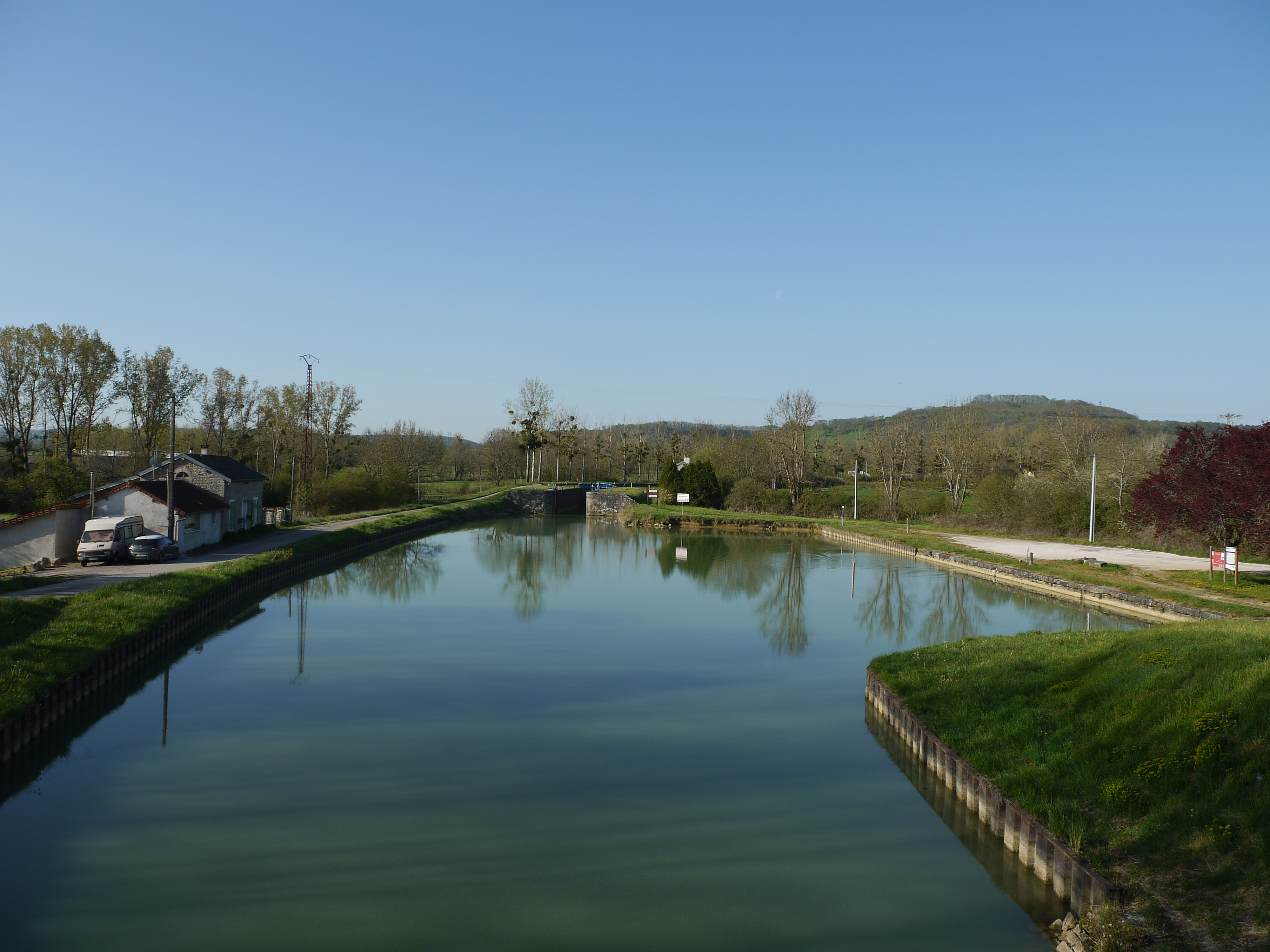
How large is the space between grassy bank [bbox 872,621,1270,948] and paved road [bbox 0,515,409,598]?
615 inches

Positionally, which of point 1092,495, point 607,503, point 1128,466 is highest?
point 1128,466

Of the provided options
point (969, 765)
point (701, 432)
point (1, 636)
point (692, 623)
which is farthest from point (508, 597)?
point (701, 432)

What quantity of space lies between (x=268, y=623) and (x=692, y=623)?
933 cm

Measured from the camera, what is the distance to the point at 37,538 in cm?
2273

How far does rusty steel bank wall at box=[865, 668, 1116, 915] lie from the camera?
6.04 meters

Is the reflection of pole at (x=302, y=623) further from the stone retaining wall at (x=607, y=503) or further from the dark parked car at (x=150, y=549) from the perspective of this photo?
the stone retaining wall at (x=607, y=503)

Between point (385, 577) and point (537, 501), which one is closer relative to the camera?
point (385, 577)

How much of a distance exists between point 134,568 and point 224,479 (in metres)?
9.27

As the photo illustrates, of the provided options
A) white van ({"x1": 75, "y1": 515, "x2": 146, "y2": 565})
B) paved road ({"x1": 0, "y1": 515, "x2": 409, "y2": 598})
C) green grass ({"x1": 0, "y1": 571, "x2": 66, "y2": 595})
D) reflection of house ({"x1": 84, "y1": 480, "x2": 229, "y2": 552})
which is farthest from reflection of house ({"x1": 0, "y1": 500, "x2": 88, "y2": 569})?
green grass ({"x1": 0, "y1": 571, "x2": 66, "y2": 595})

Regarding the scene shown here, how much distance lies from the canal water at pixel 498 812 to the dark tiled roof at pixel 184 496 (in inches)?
377

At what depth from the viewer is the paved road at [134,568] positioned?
17094 mm

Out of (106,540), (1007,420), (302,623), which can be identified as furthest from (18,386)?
(1007,420)

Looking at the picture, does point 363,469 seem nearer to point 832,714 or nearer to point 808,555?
point 808,555

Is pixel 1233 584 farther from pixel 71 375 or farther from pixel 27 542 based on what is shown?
pixel 71 375
